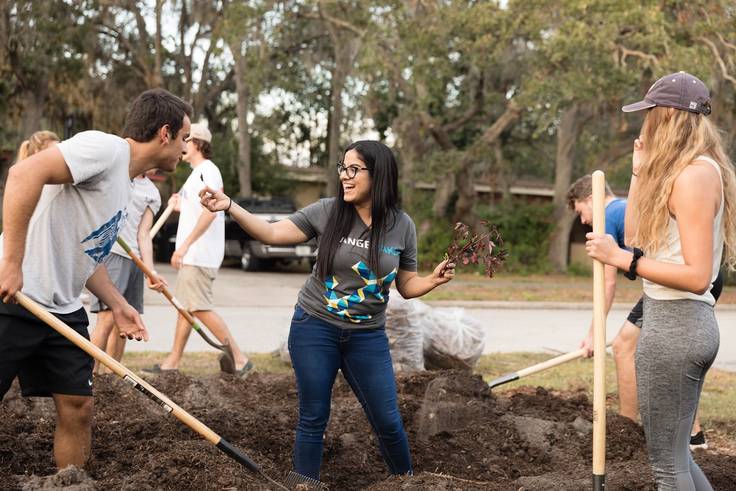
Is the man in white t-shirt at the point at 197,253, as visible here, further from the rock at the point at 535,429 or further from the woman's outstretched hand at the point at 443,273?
the woman's outstretched hand at the point at 443,273

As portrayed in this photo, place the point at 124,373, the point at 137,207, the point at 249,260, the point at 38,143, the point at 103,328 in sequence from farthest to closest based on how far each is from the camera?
the point at 249,260 → the point at 137,207 → the point at 103,328 → the point at 38,143 → the point at 124,373

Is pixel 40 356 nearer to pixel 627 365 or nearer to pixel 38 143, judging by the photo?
pixel 38 143

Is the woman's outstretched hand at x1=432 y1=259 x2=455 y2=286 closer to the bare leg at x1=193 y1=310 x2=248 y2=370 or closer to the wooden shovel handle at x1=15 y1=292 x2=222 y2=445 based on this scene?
the wooden shovel handle at x1=15 y1=292 x2=222 y2=445

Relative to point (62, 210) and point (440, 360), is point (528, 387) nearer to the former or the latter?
point (440, 360)

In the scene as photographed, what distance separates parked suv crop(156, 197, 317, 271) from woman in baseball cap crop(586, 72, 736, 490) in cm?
1817

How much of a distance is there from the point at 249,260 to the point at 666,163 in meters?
20.2

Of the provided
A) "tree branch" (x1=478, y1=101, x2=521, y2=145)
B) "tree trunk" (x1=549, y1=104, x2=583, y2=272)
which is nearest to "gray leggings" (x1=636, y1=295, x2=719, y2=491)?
"tree branch" (x1=478, y1=101, x2=521, y2=145)

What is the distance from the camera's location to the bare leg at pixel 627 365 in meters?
5.97

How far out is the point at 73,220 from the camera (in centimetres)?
385

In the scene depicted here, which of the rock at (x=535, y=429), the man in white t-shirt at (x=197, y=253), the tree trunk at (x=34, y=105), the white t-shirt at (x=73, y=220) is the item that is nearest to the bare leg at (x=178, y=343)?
the man in white t-shirt at (x=197, y=253)

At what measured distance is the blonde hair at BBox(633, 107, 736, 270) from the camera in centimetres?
317

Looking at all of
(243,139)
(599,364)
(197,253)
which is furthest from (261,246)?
(599,364)

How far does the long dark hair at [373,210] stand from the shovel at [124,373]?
2.96 ft

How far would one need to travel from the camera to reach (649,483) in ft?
13.8
